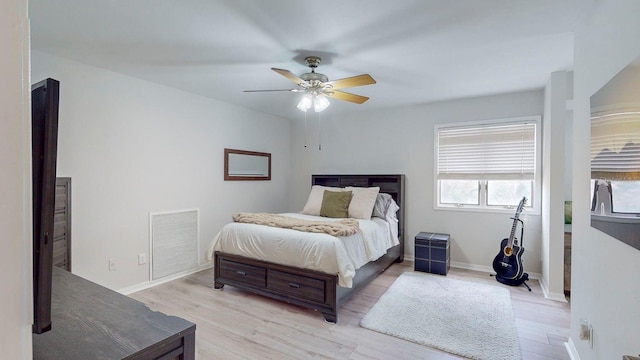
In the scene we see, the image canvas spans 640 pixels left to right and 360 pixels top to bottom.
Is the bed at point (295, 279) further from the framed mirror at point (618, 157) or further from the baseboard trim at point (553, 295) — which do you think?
the framed mirror at point (618, 157)

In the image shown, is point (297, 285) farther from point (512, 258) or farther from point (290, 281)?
point (512, 258)

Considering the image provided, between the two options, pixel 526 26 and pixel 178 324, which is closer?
pixel 178 324

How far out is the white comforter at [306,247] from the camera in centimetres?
277

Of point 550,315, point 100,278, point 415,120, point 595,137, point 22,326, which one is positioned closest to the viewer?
point 22,326

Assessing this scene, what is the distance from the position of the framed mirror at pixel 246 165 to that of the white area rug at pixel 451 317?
2.68m

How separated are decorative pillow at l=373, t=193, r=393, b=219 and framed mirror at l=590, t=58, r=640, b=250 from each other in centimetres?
257

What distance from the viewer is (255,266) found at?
10.5 ft

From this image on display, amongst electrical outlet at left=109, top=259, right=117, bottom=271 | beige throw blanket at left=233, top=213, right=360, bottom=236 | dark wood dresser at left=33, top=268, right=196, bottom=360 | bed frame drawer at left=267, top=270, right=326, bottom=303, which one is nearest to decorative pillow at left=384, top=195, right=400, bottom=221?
beige throw blanket at left=233, top=213, right=360, bottom=236

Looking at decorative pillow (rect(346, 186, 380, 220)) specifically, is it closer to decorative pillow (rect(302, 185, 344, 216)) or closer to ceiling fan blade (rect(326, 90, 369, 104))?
decorative pillow (rect(302, 185, 344, 216))

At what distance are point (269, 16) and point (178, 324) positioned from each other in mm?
1935

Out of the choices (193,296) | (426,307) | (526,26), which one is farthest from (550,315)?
(193,296)

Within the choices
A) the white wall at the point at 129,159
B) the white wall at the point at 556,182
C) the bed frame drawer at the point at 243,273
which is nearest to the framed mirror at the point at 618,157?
the white wall at the point at 556,182

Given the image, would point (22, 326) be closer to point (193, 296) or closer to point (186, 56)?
point (186, 56)

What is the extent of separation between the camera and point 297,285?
294cm
